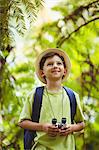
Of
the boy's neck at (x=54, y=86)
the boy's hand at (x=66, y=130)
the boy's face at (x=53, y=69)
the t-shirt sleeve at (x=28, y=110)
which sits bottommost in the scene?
the boy's hand at (x=66, y=130)

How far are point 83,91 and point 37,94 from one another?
185 centimetres

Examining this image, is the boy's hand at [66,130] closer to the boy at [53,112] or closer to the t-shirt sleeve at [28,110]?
the boy at [53,112]

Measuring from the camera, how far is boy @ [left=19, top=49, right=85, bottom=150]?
2.11 metres

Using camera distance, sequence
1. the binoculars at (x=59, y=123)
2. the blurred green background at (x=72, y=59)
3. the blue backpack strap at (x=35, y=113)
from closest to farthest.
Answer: the binoculars at (x=59, y=123) < the blue backpack strap at (x=35, y=113) < the blurred green background at (x=72, y=59)

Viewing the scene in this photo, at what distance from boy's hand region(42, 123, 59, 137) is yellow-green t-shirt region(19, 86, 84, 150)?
0.04 metres

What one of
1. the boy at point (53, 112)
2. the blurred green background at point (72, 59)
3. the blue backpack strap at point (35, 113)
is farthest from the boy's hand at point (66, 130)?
the blurred green background at point (72, 59)

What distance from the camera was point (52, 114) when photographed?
213cm

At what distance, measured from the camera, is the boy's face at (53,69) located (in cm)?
217

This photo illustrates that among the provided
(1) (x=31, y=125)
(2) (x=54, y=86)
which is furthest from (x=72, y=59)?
(1) (x=31, y=125)

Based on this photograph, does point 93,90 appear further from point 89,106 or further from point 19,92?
point 19,92

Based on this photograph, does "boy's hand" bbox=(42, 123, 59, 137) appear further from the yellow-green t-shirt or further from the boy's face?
the boy's face

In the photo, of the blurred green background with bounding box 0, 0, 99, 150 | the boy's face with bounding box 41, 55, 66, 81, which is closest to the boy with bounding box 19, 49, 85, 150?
the boy's face with bounding box 41, 55, 66, 81

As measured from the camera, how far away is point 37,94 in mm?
2178

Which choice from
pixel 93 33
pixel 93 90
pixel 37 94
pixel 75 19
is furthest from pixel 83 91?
pixel 37 94
